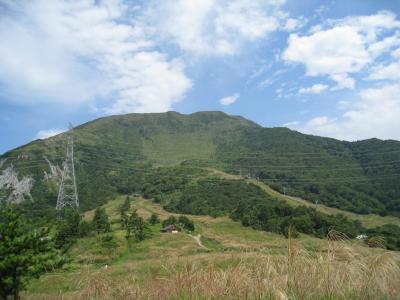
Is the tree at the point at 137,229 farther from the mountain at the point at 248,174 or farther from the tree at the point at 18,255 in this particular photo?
the mountain at the point at 248,174

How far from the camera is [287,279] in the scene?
18.5 ft

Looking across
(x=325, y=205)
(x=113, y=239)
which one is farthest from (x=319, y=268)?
(x=325, y=205)

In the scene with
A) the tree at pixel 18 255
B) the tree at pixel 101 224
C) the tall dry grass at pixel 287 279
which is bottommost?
the tree at pixel 101 224

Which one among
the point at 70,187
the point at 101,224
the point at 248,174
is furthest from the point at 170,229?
the point at 248,174

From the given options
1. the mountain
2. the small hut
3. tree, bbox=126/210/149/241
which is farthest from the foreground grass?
the mountain

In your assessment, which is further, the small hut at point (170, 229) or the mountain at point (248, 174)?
the mountain at point (248, 174)

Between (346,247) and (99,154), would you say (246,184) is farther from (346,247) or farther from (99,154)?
(346,247)

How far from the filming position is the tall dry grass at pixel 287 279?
18.0 feet

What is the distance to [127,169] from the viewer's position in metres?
167

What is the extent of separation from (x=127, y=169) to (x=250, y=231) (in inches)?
4162

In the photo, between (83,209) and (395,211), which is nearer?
(83,209)

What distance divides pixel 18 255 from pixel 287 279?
67.3 feet

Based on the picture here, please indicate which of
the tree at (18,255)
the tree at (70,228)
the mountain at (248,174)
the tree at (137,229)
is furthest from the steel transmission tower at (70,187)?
the tree at (18,255)

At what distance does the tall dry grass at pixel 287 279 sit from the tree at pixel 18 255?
16932 mm
